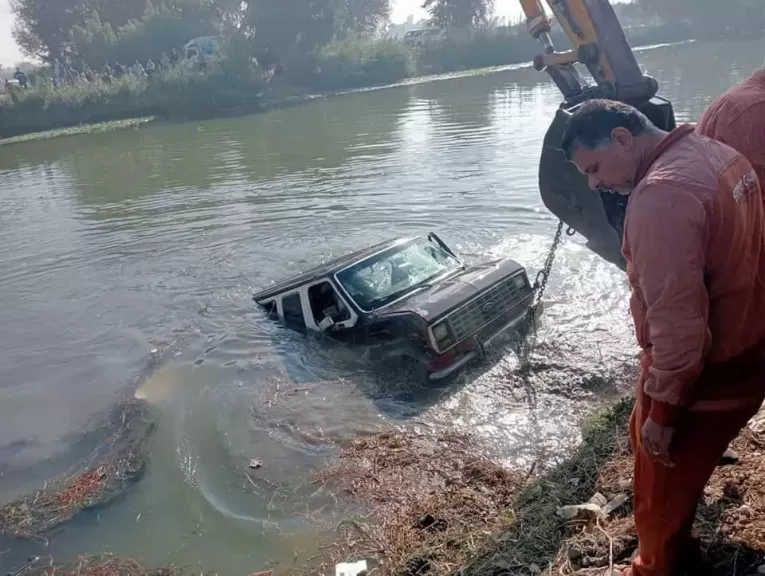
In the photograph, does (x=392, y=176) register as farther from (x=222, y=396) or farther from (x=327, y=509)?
(x=327, y=509)

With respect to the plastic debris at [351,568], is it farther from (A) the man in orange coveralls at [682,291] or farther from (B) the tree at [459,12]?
(B) the tree at [459,12]

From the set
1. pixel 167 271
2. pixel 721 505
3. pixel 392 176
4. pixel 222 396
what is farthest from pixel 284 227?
pixel 721 505

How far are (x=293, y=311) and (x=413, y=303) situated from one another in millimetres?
2351

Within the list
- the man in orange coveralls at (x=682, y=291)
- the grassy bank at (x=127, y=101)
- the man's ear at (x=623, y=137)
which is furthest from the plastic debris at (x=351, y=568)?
the grassy bank at (x=127, y=101)

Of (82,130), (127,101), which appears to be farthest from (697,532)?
(127,101)

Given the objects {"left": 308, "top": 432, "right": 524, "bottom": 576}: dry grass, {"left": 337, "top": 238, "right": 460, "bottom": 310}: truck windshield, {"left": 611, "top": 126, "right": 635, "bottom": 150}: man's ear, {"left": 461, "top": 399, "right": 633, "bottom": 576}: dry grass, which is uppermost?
{"left": 611, "top": 126, "right": 635, "bottom": 150}: man's ear

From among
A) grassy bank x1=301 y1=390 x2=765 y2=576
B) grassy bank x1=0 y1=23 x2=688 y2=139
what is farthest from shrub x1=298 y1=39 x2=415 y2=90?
grassy bank x1=301 y1=390 x2=765 y2=576

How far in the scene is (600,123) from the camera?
2658 mm

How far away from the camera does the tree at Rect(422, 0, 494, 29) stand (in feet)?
228

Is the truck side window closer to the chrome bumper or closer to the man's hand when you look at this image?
the chrome bumper

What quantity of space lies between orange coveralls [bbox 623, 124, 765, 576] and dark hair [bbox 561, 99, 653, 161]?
13cm

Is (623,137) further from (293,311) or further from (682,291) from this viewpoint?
(293,311)

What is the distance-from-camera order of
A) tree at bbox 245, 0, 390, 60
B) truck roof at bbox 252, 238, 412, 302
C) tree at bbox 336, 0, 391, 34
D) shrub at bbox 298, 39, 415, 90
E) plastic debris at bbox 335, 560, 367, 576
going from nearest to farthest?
plastic debris at bbox 335, 560, 367, 576 → truck roof at bbox 252, 238, 412, 302 → shrub at bbox 298, 39, 415, 90 → tree at bbox 245, 0, 390, 60 → tree at bbox 336, 0, 391, 34

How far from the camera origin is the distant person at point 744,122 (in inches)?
140
